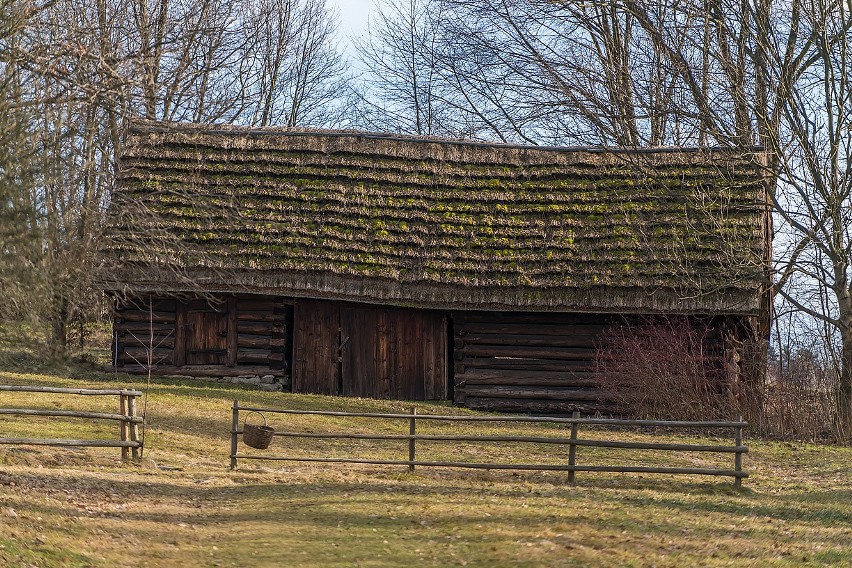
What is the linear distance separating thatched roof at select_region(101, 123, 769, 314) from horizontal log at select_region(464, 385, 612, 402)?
1695 millimetres

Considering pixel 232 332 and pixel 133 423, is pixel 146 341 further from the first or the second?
pixel 133 423

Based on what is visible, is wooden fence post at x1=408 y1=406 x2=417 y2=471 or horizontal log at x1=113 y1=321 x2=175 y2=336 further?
horizontal log at x1=113 y1=321 x2=175 y2=336

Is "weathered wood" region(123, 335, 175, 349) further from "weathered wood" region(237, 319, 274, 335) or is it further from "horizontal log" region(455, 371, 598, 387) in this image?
"horizontal log" region(455, 371, 598, 387)

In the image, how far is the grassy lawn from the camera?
8.39 m

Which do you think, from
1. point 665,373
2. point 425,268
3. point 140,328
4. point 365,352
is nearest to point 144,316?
point 140,328

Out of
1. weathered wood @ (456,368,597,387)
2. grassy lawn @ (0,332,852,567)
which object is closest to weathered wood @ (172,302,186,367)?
grassy lawn @ (0,332,852,567)

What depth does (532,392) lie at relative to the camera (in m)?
18.6

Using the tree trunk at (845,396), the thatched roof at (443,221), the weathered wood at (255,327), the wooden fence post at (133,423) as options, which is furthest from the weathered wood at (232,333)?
the tree trunk at (845,396)

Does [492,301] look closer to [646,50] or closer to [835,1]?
[835,1]

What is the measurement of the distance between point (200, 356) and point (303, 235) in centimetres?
307

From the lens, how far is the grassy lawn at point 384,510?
839cm

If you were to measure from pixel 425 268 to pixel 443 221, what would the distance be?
143 centimetres

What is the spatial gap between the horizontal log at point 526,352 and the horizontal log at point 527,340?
3.0 inches

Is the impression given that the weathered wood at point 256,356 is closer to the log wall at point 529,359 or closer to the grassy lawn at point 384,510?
the log wall at point 529,359
